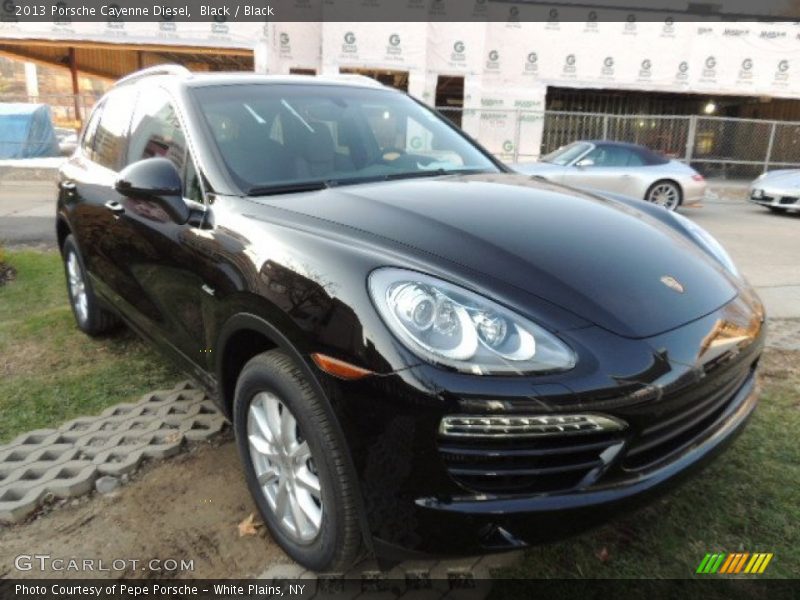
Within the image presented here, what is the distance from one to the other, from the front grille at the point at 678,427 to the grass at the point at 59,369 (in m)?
2.86

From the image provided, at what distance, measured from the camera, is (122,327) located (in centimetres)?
450

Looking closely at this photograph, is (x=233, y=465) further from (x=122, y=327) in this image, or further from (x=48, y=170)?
(x=48, y=170)

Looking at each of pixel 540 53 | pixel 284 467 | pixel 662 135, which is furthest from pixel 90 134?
pixel 540 53

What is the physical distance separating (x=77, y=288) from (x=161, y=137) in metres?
2.01

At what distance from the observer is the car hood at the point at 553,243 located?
1878 mm

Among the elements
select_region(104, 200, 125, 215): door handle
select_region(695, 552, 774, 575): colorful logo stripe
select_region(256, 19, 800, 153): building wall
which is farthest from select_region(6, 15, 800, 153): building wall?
select_region(695, 552, 774, 575): colorful logo stripe

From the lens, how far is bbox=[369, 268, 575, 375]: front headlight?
1.65 metres

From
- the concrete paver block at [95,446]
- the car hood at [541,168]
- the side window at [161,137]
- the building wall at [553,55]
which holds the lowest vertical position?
the concrete paver block at [95,446]

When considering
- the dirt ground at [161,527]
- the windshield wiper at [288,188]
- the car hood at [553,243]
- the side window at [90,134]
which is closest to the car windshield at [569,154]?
the side window at [90,134]

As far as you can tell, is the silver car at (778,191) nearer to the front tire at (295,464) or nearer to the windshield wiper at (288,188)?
the windshield wiper at (288,188)

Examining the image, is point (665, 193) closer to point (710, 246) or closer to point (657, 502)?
point (710, 246)

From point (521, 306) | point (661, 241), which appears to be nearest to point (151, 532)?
point (521, 306)

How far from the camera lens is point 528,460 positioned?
1.63 metres

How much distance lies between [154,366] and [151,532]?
1734 mm
